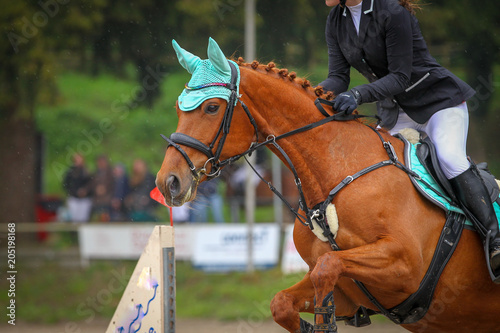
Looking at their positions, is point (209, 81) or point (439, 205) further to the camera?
point (439, 205)

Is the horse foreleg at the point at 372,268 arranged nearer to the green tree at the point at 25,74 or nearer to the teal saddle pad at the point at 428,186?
the teal saddle pad at the point at 428,186

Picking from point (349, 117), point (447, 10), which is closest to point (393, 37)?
point (349, 117)

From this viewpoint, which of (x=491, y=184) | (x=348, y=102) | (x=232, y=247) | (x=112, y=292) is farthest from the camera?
(x=232, y=247)

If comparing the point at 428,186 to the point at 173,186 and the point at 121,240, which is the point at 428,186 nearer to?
the point at 173,186

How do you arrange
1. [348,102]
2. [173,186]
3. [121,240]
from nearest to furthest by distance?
[173,186]
[348,102]
[121,240]

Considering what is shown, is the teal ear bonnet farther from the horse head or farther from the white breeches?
the white breeches

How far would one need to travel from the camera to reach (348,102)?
11.0ft

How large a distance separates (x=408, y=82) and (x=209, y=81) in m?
1.27

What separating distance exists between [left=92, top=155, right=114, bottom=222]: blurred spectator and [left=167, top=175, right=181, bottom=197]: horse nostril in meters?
8.22

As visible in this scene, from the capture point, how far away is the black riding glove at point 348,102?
3363 millimetres

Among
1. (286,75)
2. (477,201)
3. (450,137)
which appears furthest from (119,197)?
(477,201)

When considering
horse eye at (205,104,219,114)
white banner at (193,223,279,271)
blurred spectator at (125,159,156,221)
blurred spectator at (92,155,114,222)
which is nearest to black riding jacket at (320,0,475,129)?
horse eye at (205,104,219,114)

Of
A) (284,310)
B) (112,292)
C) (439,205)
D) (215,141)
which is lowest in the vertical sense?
(112,292)

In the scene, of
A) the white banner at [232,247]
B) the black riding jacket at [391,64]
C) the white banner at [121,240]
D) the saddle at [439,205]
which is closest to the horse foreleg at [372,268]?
the saddle at [439,205]
